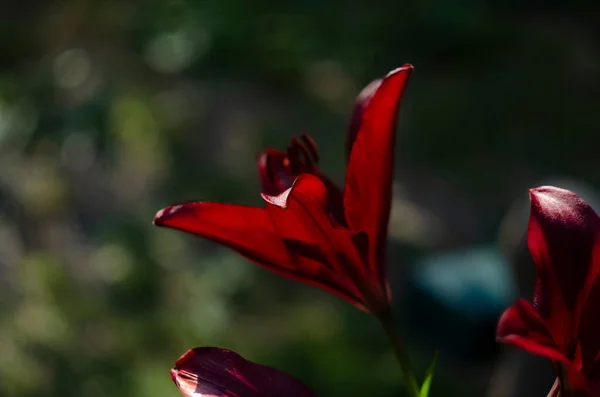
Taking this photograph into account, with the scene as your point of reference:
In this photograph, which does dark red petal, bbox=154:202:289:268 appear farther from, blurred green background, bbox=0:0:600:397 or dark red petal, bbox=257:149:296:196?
blurred green background, bbox=0:0:600:397

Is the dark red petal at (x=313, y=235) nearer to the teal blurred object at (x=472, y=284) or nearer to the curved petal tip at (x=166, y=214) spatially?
the curved petal tip at (x=166, y=214)

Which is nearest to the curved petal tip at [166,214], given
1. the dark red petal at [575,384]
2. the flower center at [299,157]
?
the flower center at [299,157]

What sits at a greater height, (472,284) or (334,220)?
(334,220)

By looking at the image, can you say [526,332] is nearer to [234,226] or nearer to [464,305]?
[234,226]

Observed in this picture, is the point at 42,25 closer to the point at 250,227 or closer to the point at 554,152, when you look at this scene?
the point at 554,152

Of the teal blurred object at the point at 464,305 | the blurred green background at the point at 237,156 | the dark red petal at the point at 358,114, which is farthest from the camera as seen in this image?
the teal blurred object at the point at 464,305

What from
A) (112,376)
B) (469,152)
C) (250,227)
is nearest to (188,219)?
(250,227)

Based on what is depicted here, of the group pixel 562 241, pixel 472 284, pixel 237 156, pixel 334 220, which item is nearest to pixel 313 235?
pixel 334 220
